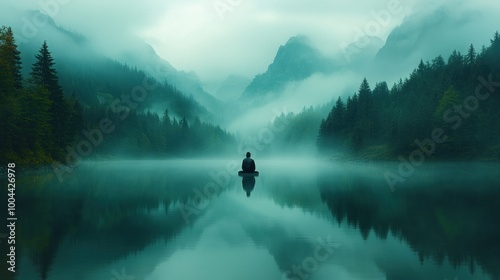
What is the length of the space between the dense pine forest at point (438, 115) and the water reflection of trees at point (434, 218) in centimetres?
7229

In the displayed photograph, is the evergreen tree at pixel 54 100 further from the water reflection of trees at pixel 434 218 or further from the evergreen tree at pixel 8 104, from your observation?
the water reflection of trees at pixel 434 218

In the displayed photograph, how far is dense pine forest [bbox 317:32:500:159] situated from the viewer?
381 feet

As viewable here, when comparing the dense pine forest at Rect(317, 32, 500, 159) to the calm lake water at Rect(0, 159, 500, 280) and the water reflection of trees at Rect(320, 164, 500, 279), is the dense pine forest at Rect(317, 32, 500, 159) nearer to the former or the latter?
the water reflection of trees at Rect(320, 164, 500, 279)

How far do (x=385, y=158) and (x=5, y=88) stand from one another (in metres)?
96.1

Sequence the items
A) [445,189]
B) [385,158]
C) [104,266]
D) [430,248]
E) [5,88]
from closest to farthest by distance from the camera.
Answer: [104,266], [430,248], [445,189], [5,88], [385,158]

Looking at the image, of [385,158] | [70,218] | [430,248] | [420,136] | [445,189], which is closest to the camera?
[430,248]

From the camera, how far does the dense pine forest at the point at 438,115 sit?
116250mm

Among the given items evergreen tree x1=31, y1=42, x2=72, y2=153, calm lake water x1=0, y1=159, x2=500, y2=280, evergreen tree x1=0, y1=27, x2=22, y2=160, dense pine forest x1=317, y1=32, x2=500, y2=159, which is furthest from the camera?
dense pine forest x1=317, y1=32, x2=500, y2=159

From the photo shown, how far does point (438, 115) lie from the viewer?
132 m

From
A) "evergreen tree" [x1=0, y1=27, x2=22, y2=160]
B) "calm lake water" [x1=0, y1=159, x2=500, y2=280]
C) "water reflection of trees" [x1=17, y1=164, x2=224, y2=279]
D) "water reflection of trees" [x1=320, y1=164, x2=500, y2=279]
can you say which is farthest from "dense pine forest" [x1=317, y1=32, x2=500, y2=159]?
"evergreen tree" [x1=0, y1=27, x2=22, y2=160]

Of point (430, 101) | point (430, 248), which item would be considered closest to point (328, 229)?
point (430, 248)

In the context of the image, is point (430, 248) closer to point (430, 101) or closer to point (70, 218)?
point (70, 218)

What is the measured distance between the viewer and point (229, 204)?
132ft

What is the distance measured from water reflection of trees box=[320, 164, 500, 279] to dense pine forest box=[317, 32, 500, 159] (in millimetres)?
72294
